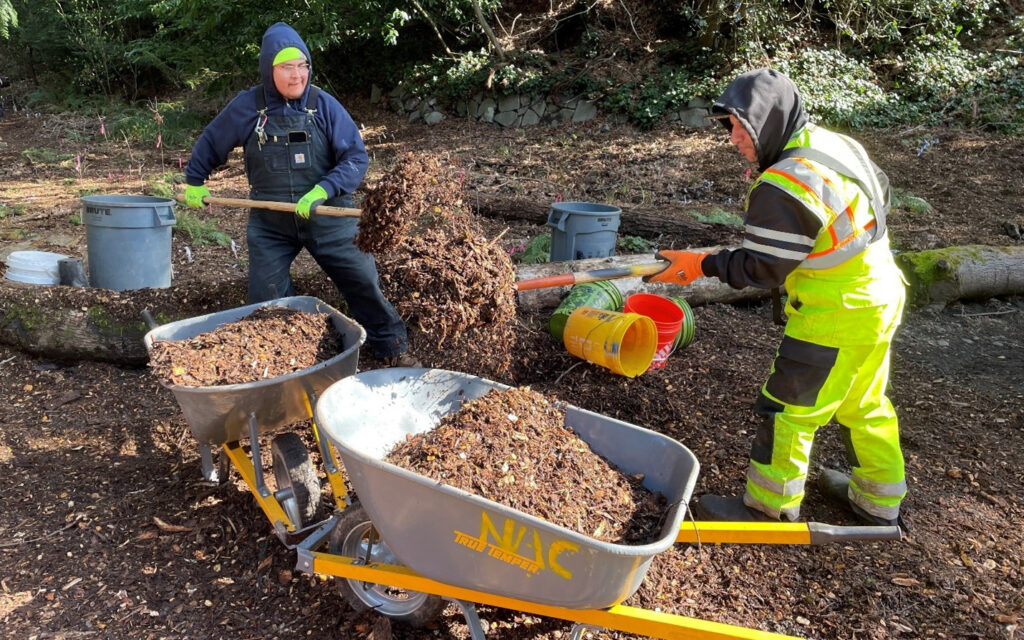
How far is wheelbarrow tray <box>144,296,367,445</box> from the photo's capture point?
2.82 meters

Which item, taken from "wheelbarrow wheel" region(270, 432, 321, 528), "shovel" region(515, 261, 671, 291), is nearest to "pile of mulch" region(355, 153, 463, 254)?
"shovel" region(515, 261, 671, 291)

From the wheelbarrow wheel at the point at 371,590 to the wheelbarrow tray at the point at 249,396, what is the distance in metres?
0.56

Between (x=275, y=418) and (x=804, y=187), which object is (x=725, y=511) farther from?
(x=275, y=418)

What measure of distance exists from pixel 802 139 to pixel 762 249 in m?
0.51

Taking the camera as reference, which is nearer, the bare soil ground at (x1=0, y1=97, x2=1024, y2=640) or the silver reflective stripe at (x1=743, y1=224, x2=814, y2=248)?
the silver reflective stripe at (x1=743, y1=224, x2=814, y2=248)

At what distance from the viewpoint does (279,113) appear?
4.14m

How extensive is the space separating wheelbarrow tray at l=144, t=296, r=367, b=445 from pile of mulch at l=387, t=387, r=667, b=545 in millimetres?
528

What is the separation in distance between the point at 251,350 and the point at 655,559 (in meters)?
2.04

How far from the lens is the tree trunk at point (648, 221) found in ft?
22.4

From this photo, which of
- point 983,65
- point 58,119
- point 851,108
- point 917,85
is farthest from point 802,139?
point 58,119

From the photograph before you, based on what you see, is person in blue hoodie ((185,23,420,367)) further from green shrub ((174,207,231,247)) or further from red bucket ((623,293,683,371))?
green shrub ((174,207,231,247))

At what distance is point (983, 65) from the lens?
41.8 feet

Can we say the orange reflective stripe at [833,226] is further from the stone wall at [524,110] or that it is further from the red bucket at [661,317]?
the stone wall at [524,110]

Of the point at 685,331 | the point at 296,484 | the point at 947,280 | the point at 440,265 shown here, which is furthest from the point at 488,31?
the point at 296,484
